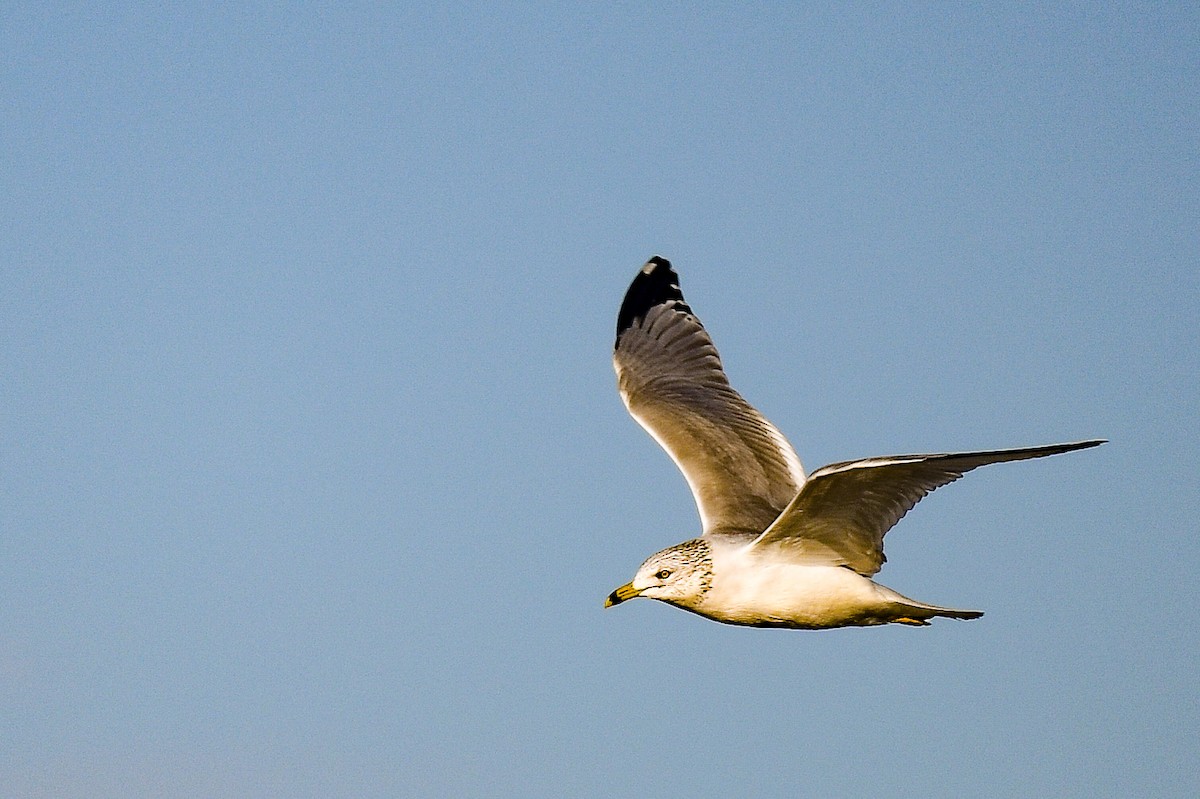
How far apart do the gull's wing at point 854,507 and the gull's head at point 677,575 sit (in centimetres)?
45

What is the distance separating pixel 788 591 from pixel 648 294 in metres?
5.52

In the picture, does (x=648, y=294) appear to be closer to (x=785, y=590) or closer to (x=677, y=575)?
(x=677, y=575)

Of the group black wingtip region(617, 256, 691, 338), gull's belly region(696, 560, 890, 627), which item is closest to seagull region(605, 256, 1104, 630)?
gull's belly region(696, 560, 890, 627)

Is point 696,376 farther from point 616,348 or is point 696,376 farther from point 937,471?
point 937,471

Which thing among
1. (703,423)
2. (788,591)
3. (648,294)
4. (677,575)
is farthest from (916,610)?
(648,294)

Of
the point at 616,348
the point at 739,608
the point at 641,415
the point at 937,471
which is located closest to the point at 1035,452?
the point at 937,471

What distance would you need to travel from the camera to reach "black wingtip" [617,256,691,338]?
1616 cm

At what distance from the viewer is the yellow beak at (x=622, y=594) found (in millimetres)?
11859

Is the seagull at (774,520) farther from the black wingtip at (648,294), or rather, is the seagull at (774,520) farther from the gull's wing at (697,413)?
the black wingtip at (648,294)

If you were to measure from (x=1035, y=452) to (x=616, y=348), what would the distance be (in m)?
7.62

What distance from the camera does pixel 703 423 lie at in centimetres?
1422

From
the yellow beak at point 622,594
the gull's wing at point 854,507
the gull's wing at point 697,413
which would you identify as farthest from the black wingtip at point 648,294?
the gull's wing at point 854,507

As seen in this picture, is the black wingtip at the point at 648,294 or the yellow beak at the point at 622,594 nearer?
the yellow beak at the point at 622,594

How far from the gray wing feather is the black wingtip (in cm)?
5
